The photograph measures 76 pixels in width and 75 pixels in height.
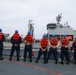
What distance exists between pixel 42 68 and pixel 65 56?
9.59 ft

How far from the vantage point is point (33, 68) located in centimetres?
1469

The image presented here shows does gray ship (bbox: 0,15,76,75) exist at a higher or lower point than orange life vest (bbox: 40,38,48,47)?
lower

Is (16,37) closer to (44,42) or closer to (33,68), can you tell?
(44,42)

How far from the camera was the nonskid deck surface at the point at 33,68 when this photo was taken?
1348cm

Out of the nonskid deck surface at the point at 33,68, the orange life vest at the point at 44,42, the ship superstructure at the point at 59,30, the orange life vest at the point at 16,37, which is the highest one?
the ship superstructure at the point at 59,30

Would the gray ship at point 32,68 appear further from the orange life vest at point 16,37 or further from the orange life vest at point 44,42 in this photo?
the orange life vest at point 16,37

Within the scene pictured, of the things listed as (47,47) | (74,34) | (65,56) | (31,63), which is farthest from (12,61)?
(74,34)

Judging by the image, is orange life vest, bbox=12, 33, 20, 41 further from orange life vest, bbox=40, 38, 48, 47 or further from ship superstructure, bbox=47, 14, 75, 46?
ship superstructure, bbox=47, 14, 75, 46

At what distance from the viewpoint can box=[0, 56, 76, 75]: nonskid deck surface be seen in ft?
44.2

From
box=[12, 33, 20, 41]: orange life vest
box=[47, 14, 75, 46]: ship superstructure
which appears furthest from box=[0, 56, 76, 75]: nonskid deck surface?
box=[47, 14, 75, 46]: ship superstructure

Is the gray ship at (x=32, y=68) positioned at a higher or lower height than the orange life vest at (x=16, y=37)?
lower

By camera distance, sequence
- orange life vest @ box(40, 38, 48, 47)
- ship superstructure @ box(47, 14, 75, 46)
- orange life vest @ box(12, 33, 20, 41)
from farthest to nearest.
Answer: ship superstructure @ box(47, 14, 75, 46)
orange life vest @ box(40, 38, 48, 47)
orange life vest @ box(12, 33, 20, 41)

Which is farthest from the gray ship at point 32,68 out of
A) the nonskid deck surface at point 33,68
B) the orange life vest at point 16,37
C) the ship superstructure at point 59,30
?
the ship superstructure at point 59,30

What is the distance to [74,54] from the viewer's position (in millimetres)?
17016
